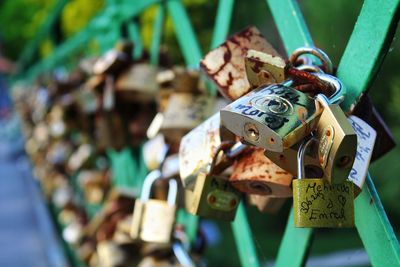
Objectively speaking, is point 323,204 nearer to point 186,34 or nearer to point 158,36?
point 186,34

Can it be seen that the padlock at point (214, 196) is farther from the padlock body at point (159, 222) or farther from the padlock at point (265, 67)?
the padlock body at point (159, 222)

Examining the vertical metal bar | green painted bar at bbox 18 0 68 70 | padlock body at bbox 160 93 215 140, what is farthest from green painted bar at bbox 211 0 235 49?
green painted bar at bbox 18 0 68 70

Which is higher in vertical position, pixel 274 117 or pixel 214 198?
pixel 274 117

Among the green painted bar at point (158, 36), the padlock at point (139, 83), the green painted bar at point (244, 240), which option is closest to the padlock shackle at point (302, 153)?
the green painted bar at point (244, 240)

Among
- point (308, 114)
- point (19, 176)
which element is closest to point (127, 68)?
point (308, 114)

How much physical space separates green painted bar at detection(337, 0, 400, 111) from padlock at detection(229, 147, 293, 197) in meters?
0.10

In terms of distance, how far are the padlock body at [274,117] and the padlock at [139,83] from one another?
699 mm

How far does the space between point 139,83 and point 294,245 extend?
0.61 metres

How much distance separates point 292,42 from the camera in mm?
766

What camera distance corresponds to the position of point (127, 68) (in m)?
1.31

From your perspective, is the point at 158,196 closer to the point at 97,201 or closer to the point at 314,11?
the point at 97,201

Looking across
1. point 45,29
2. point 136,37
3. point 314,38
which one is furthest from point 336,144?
point 45,29

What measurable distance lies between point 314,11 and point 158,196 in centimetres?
289

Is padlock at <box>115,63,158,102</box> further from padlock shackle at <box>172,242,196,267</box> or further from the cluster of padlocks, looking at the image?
padlock shackle at <box>172,242,196,267</box>
